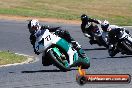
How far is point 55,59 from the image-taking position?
595 inches

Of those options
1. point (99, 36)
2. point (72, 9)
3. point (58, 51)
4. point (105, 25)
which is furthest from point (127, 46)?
point (72, 9)

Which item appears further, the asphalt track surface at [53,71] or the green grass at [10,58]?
the green grass at [10,58]

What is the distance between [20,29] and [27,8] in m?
15.9

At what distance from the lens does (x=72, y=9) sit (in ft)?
178

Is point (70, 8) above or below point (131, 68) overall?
below

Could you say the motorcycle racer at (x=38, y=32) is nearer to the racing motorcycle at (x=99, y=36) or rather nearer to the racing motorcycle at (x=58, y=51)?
the racing motorcycle at (x=58, y=51)

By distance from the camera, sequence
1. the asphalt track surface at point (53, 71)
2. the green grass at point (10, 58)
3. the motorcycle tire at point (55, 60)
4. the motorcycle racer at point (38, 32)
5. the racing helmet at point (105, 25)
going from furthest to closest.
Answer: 1. the racing helmet at point (105, 25)
2. the green grass at point (10, 58)
3. the motorcycle racer at point (38, 32)
4. the motorcycle tire at point (55, 60)
5. the asphalt track surface at point (53, 71)

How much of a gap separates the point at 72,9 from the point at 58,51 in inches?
1539

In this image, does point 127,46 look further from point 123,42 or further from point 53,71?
point 53,71

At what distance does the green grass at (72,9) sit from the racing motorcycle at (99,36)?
777 inches

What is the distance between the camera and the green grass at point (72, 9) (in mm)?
46594

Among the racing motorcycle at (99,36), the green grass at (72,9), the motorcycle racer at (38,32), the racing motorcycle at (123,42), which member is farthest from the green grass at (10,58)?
the green grass at (72,9)

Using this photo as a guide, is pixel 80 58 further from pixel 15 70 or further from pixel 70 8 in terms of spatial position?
pixel 70 8

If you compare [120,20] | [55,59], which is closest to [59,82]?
[55,59]
